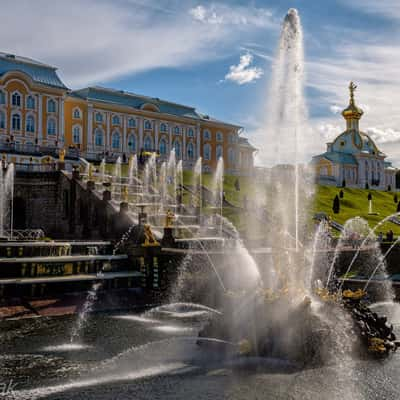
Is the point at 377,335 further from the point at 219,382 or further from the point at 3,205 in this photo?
the point at 3,205

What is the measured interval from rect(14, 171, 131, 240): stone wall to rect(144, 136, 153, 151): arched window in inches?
1137

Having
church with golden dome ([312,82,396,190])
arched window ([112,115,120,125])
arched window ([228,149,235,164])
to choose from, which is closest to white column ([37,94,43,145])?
arched window ([112,115,120,125])

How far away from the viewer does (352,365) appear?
36.4 feet

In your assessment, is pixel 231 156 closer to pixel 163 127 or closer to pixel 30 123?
pixel 163 127

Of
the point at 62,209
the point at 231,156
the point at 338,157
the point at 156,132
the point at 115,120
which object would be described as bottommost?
the point at 62,209

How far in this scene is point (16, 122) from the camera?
4662 centimetres

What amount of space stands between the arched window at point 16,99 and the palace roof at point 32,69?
2.02 metres

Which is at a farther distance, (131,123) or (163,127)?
(163,127)

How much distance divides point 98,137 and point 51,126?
6.62m

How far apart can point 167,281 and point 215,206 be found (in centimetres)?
1691

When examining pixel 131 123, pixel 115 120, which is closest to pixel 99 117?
pixel 115 120

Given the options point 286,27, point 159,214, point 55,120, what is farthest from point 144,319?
point 55,120

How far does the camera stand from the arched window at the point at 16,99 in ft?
152

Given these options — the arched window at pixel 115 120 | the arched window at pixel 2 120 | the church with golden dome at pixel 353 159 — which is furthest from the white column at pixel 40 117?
the church with golden dome at pixel 353 159
